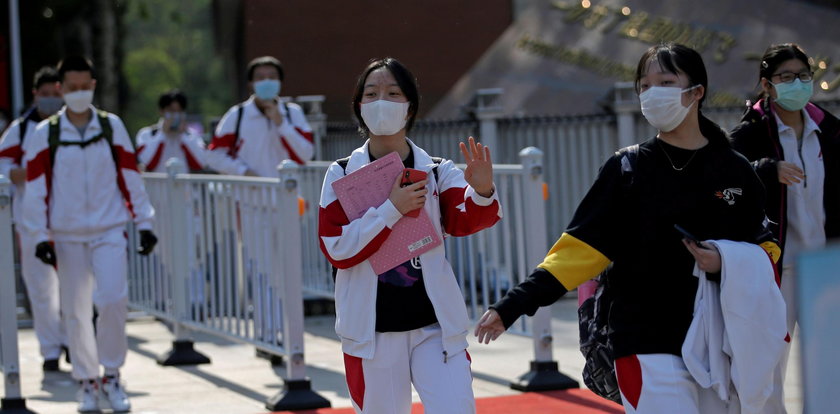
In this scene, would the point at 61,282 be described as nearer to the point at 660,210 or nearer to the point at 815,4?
the point at 660,210

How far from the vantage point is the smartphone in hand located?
183 inches

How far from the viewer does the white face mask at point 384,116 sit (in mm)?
4719

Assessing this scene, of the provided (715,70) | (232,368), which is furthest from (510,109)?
(232,368)

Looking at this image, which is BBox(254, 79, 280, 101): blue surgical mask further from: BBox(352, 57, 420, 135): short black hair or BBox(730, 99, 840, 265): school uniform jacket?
BBox(352, 57, 420, 135): short black hair

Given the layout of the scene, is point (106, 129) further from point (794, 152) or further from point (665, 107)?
point (665, 107)

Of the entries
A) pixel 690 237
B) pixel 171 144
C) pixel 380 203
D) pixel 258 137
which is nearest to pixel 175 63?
pixel 171 144

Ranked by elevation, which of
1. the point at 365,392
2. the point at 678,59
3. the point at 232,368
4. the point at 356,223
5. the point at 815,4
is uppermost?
the point at 815,4

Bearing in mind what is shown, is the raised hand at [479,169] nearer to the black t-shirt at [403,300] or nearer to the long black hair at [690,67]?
the black t-shirt at [403,300]

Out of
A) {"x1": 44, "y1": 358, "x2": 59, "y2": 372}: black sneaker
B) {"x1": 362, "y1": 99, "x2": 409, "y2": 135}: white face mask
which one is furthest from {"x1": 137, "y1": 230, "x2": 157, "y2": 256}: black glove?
{"x1": 362, "y1": 99, "x2": 409, "y2": 135}: white face mask

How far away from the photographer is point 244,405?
25.8 ft

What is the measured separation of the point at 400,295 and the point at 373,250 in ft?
0.61

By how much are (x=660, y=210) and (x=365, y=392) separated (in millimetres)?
1322

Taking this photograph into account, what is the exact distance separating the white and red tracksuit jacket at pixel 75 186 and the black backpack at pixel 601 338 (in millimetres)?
4146

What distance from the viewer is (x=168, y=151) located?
12.9 meters
